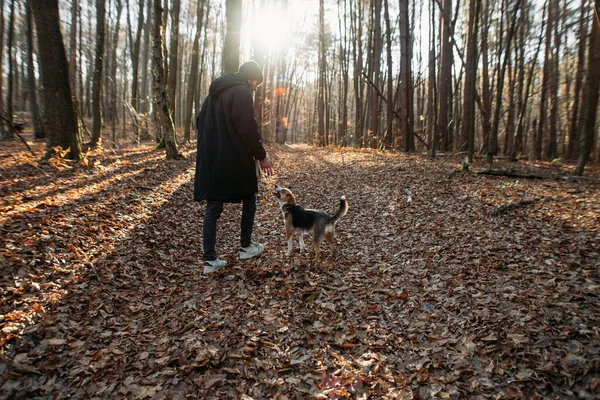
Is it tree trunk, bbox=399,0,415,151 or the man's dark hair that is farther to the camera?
tree trunk, bbox=399,0,415,151

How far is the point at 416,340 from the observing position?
3424mm

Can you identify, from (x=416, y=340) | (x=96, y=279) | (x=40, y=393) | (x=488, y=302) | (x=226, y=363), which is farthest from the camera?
(x=96, y=279)

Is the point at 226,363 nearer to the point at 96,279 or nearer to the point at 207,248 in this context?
the point at 207,248

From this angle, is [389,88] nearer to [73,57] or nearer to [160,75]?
[160,75]

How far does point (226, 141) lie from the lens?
14.5ft

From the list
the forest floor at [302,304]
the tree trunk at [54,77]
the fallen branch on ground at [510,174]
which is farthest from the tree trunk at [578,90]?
the tree trunk at [54,77]

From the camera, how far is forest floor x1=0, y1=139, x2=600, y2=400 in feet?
9.23

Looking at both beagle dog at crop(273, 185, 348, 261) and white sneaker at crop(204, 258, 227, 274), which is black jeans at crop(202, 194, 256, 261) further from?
beagle dog at crop(273, 185, 348, 261)

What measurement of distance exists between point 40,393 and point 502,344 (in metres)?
4.03

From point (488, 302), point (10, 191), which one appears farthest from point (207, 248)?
point (10, 191)

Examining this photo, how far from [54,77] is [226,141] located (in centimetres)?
672

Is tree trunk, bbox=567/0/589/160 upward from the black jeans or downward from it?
upward

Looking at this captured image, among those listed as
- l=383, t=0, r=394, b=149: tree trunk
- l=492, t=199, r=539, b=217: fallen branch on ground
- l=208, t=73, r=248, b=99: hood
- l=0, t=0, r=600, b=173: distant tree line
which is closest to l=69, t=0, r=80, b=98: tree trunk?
l=0, t=0, r=600, b=173: distant tree line

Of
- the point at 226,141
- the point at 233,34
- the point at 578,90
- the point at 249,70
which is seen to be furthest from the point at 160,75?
the point at 578,90
